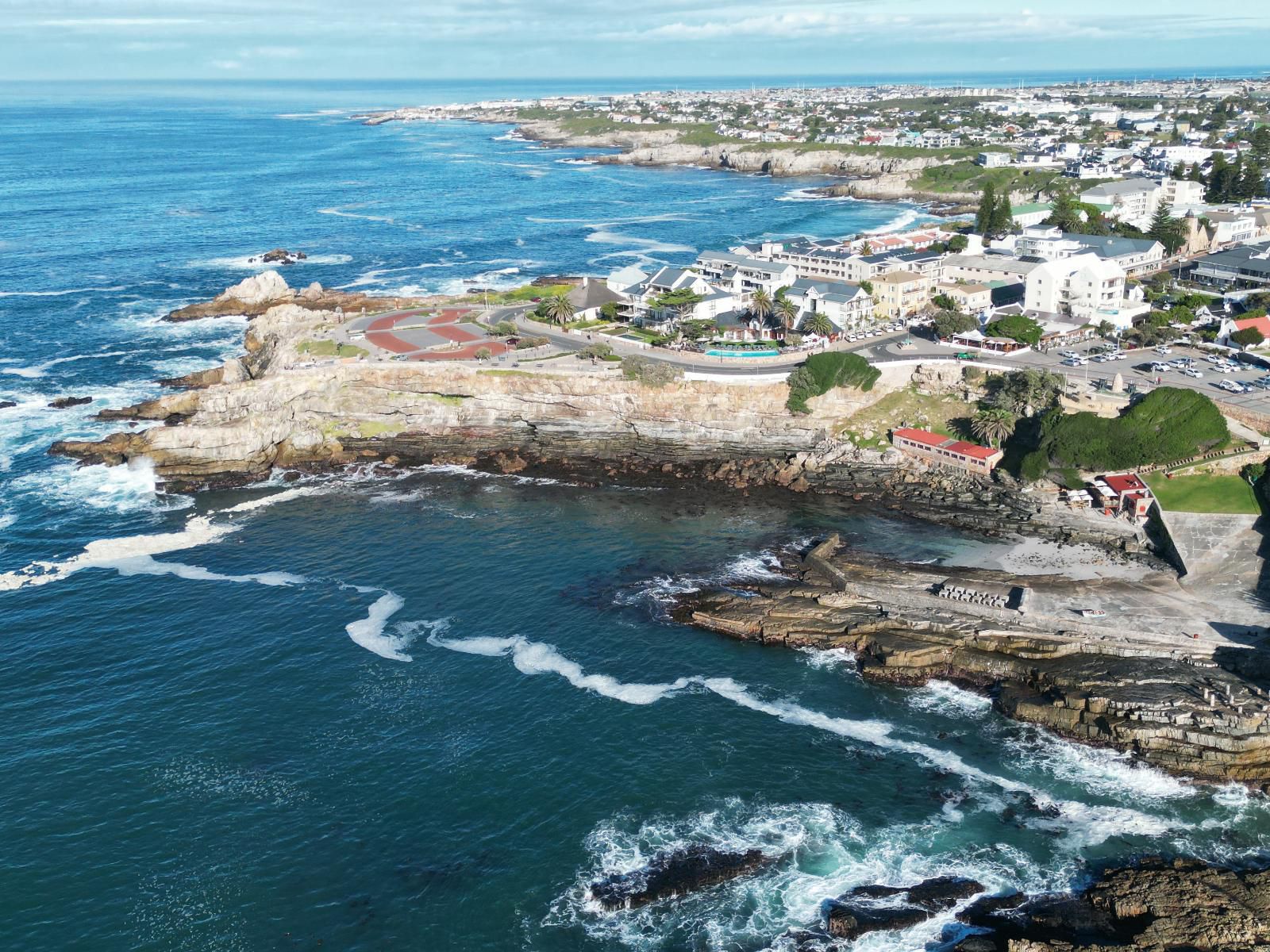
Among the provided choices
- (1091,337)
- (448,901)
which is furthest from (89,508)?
(1091,337)

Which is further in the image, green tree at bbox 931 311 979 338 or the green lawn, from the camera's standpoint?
green tree at bbox 931 311 979 338

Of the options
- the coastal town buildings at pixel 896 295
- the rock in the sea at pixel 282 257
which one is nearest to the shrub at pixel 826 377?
the coastal town buildings at pixel 896 295

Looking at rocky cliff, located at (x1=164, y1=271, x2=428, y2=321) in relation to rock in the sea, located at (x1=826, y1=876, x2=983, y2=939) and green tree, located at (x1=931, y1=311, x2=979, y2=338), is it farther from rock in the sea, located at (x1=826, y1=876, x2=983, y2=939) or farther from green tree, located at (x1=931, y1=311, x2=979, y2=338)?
rock in the sea, located at (x1=826, y1=876, x2=983, y2=939)

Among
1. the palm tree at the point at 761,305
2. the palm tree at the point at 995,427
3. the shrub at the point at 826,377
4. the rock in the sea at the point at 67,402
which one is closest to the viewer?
the palm tree at the point at 995,427

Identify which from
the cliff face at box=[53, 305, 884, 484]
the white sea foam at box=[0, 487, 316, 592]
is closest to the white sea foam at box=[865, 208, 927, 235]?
the cliff face at box=[53, 305, 884, 484]

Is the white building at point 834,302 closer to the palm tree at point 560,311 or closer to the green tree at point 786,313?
the green tree at point 786,313

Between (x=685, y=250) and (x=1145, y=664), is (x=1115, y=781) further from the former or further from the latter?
(x=685, y=250)
